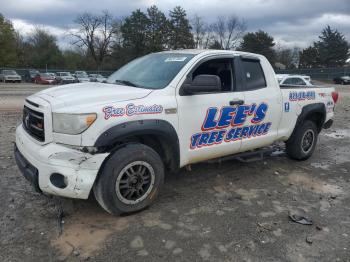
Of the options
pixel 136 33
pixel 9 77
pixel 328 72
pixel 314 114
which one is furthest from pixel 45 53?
pixel 314 114

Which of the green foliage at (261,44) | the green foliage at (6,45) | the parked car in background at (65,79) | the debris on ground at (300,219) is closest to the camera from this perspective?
the debris on ground at (300,219)

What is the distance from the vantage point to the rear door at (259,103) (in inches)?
210

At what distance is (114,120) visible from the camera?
3898mm

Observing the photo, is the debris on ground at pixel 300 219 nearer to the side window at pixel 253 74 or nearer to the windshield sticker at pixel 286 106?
the side window at pixel 253 74

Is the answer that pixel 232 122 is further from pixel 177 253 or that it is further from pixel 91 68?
pixel 91 68

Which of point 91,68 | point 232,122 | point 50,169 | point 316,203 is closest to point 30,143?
point 50,169

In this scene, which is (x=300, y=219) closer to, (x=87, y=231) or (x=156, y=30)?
(x=87, y=231)

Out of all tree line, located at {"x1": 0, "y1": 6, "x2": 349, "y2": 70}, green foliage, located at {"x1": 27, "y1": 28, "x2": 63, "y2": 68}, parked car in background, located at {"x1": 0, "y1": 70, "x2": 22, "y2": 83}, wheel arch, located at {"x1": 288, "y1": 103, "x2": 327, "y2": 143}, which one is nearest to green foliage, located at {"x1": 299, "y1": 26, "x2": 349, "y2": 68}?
tree line, located at {"x1": 0, "y1": 6, "x2": 349, "y2": 70}

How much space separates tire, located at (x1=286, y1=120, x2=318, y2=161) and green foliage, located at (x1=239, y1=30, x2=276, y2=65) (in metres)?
70.3

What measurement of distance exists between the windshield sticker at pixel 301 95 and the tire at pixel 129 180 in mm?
2792

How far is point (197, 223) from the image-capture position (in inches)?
163

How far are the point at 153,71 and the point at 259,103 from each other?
1604 mm

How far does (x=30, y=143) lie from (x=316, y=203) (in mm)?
3544

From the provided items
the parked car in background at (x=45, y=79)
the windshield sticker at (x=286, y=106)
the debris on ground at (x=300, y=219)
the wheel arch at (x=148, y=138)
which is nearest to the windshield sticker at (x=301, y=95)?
the windshield sticker at (x=286, y=106)
